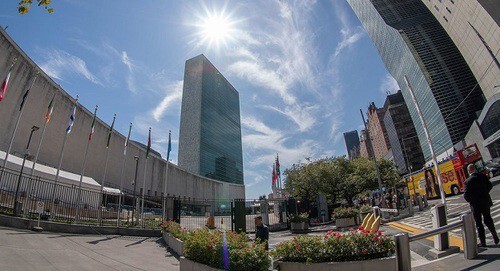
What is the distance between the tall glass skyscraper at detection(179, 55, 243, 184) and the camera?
4663 inches

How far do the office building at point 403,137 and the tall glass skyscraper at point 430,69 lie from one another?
63.1ft

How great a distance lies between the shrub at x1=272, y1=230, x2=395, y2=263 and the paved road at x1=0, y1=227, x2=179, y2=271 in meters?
5.00

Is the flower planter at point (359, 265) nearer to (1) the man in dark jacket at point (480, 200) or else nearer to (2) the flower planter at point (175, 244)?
(1) the man in dark jacket at point (480, 200)

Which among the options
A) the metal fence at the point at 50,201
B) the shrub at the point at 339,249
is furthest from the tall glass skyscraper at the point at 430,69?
the metal fence at the point at 50,201

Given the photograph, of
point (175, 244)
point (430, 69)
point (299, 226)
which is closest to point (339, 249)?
point (175, 244)

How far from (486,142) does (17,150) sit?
84547 millimetres

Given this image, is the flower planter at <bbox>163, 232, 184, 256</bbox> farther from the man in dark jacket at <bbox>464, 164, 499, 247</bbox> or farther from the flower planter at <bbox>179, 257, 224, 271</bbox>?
the man in dark jacket at <bbox>464, 164, 499, 247</bbox>

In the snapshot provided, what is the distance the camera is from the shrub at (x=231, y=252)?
229 inches

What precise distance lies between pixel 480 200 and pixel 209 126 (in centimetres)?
11932

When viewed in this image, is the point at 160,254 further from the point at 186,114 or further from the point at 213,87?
the point at 213,87

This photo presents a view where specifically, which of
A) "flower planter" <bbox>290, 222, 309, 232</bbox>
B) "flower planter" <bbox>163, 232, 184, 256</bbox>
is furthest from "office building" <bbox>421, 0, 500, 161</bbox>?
"flower planter" <bbox>163, 232, 184, 256</bbox>

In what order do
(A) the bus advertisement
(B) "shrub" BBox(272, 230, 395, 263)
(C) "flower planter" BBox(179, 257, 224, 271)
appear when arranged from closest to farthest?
(B) "shrub" BBox(272, 230, 395, 263), (C) "flower planter" BBox(179, 257, 224, 271), (A) the bus advertisement

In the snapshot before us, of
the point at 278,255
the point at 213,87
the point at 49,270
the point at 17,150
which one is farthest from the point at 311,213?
the point at 213,87

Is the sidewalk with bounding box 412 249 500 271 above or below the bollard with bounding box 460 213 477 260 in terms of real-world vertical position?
below
